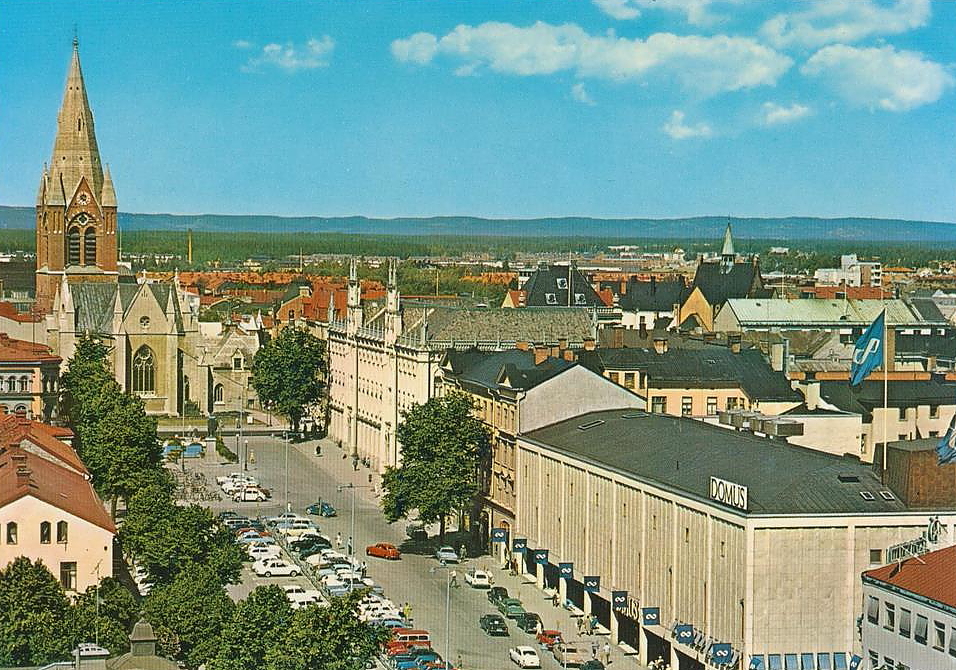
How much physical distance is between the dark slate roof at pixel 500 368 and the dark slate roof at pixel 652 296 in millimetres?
63330

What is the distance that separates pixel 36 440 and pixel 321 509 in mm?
17001

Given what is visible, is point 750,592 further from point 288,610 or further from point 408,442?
point 408,442

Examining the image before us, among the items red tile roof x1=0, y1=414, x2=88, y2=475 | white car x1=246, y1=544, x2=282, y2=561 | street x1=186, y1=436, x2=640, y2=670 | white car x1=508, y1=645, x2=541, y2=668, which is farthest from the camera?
white car x1=246, y1=544, x2=282, y2=561

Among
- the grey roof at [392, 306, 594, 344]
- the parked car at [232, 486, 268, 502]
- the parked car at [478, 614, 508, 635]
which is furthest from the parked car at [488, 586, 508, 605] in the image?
the grey roof at [392, 306, 594, 344]

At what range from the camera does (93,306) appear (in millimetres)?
104625

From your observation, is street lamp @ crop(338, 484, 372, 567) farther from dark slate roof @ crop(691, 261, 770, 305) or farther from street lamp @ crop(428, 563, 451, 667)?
dark slate roof @ crop(691, 261, 770, 305)

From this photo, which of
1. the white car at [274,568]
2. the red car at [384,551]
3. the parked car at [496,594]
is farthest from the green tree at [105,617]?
the red car at [384,551]

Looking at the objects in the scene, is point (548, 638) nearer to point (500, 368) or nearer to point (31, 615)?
point (31, 615)

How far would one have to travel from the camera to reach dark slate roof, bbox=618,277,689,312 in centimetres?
13875

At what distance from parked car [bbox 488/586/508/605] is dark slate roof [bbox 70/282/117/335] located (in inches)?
2140

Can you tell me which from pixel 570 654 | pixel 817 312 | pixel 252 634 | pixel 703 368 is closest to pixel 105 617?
pixel 252 634

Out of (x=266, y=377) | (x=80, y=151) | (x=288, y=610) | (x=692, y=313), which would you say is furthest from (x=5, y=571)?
(x=692, y=313)

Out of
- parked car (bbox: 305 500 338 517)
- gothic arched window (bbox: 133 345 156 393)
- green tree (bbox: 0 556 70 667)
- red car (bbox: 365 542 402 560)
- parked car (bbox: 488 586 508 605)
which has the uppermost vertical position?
green tree (bbox: 0 556 70 667)

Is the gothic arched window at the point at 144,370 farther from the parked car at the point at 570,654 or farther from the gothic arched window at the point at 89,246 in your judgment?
the parked car at the point at 570,654
